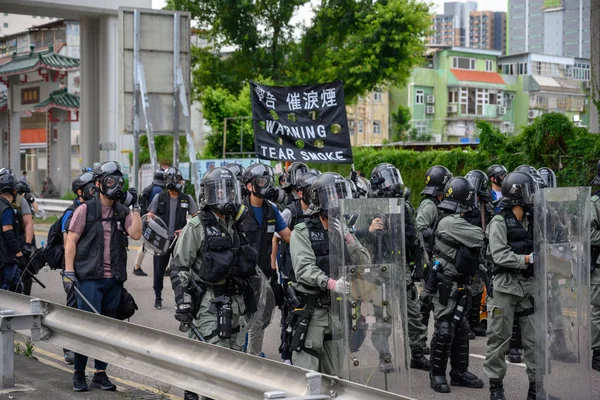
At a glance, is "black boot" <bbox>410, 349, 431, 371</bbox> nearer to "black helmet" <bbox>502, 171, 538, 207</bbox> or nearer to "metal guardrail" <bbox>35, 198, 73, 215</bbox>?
"black helmet" <bbox>502, 171, 538, 207</bbox>

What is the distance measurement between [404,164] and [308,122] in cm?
984

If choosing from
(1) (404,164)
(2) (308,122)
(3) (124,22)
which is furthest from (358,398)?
(1) (404,164)

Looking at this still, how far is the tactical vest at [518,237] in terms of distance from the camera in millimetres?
7328

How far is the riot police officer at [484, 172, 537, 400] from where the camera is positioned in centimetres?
730

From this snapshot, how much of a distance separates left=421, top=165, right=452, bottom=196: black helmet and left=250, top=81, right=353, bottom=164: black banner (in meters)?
2.24

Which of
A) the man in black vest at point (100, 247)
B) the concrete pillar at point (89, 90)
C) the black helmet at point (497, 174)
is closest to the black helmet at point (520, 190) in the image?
the man in black vest at point (100, 247)

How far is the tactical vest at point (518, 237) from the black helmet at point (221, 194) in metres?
2.15

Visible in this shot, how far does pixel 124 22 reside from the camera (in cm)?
1756

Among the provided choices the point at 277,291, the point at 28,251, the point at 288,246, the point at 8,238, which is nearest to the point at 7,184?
the point at 8,238

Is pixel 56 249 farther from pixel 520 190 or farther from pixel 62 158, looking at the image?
pixel 62 158

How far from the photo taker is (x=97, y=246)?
774cm

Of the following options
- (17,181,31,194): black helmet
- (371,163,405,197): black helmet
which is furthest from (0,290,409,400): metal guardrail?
(17,181,31,194): black helmet

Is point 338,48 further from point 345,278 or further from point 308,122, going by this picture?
point 345,278

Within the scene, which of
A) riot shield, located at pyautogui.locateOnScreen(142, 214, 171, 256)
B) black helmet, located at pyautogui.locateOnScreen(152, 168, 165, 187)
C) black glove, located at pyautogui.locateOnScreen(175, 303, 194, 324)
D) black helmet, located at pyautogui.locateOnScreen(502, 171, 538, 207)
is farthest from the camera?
black helmet, located at pyautogui.locateOnScreen(152, 168, 165, 187)
